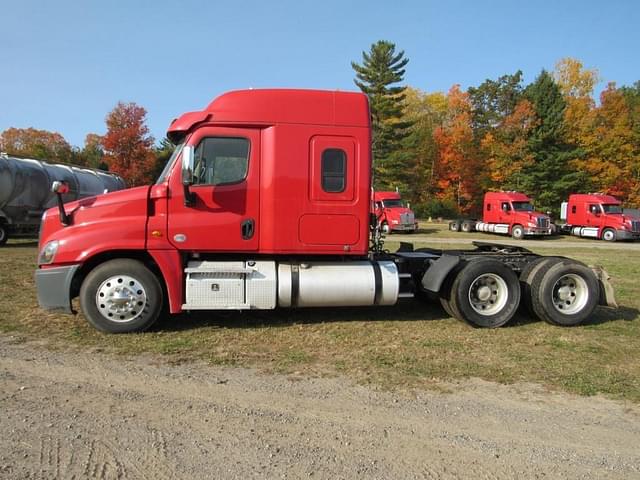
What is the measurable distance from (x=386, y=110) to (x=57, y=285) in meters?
44.9

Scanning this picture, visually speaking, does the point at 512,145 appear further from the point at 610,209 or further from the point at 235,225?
the point at 235,225

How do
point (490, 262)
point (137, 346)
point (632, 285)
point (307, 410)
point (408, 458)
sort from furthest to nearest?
point (632, 285)
point (490, 262)
point (137, 346)
point (307, 410)
point (408, 458)

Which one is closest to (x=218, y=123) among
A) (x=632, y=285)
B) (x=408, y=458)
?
(x=408, y=458)

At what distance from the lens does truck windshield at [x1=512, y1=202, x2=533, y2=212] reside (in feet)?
101

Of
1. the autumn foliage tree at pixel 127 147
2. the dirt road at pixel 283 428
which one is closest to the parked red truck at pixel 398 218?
the dirt road at pixel 283 428

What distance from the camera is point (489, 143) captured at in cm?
5066

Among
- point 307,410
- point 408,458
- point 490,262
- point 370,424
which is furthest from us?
point 490,262

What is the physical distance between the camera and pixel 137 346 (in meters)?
5.69

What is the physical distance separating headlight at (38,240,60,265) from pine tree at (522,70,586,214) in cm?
4677

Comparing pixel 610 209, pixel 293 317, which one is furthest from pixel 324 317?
pixel 610 209

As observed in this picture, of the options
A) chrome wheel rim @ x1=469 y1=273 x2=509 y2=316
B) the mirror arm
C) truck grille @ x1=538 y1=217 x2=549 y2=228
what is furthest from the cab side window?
truck grille @ x1=538 y1=217 x2=549 y2=228

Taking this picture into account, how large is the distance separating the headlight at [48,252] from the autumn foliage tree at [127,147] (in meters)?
49.0

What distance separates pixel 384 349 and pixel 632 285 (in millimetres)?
7853

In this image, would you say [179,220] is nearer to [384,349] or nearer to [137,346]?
[137,346]
